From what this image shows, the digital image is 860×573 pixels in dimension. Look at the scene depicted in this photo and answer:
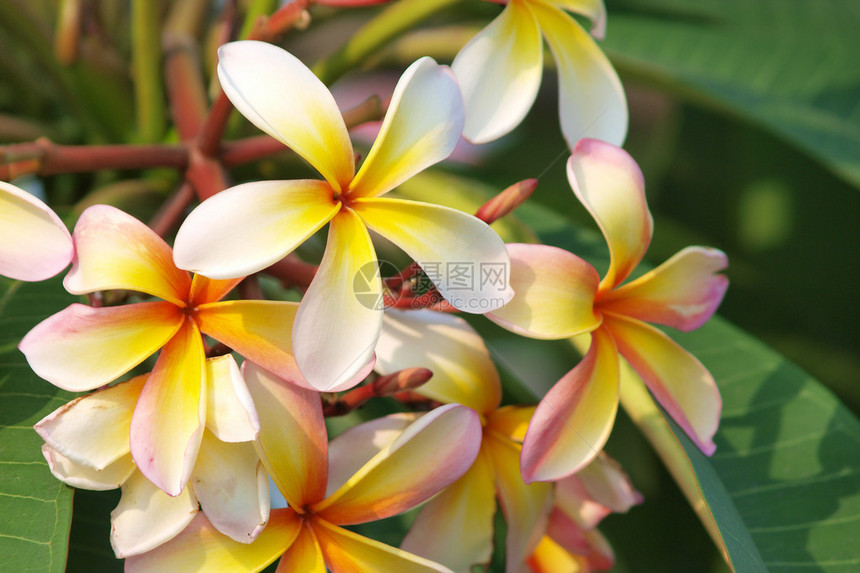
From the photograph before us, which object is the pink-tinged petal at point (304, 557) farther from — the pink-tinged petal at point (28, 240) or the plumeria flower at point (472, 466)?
the pink-tinged petal at point (28, 240)

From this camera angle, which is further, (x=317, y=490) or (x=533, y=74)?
(x=533, y=74)

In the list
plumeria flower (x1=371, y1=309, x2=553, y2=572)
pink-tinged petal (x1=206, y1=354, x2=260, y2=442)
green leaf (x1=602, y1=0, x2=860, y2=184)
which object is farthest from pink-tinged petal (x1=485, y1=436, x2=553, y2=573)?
green leaf (x1=602, y1=0, x2=860, y2=184)

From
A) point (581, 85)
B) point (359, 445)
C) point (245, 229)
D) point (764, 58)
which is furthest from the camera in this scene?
point (764, 58)

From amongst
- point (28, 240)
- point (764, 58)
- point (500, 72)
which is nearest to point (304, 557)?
point (28, 240)

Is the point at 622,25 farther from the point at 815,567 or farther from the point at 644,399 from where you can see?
the point at 815,567

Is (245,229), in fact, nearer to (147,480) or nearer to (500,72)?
(147,480)

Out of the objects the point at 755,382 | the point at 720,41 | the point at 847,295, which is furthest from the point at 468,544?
the point at 847,295
